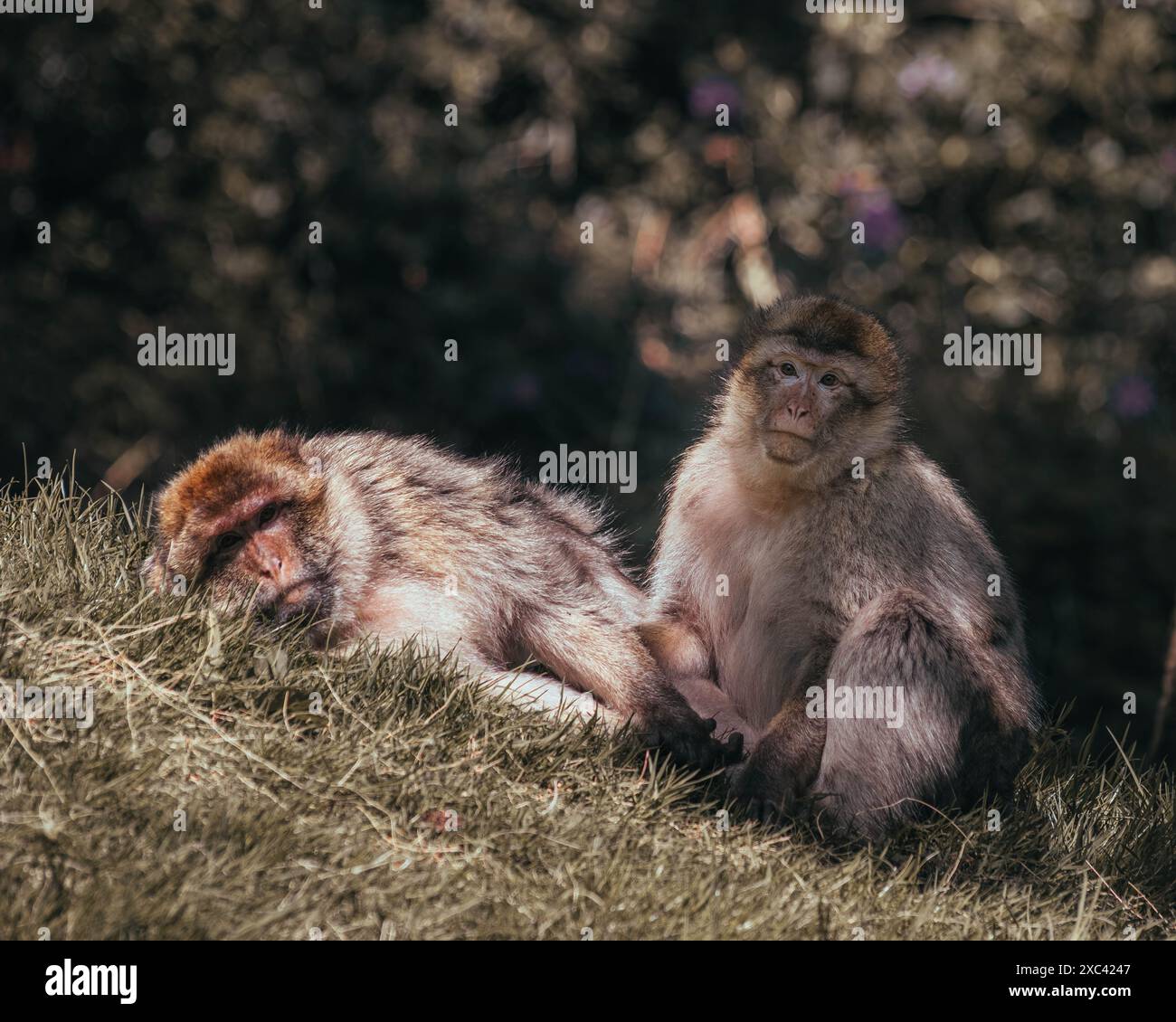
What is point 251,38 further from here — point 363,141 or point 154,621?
point 154,621

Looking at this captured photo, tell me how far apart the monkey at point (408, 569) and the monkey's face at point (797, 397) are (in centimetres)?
78

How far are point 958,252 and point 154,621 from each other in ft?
24.1

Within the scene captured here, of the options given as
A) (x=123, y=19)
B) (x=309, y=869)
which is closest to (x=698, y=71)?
(x=123, y=19)

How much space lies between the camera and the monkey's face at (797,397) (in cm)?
445

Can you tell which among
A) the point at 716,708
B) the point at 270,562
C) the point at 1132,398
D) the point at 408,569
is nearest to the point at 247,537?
the point at 270,562

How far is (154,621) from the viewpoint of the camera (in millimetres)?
4066

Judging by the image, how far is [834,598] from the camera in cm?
441

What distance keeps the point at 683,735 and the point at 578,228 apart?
7.07 meters

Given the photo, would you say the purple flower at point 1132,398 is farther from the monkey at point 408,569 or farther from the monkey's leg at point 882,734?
the monkey's leg at point 882,734

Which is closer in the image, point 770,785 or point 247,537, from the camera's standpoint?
point 770,785

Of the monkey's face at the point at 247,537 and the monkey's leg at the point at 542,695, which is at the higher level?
the monkey's face at the point at 247,537

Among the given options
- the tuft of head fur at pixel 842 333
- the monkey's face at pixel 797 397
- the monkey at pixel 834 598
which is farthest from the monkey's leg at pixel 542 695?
the tuft of head fur at pixel 842 333

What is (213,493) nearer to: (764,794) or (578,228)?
(764,794)
